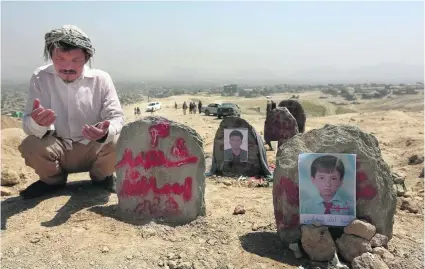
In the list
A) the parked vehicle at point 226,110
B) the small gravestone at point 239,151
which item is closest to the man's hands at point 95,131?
the small gravestone at point 239,151

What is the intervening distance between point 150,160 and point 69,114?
1.21 m

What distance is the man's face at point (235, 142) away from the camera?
7.70 m

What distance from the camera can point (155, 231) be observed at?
411 centimetres

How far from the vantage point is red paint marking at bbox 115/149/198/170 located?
14.5ft

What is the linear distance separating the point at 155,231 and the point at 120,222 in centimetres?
45

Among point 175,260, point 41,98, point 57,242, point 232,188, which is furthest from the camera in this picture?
point 232,188

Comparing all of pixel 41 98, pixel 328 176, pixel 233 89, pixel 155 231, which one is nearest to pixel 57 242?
pixel 155 231

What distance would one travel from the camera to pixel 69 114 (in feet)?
15.9

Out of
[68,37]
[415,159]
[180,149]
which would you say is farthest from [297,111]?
[68,37]

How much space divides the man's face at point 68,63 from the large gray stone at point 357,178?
8.26 feet

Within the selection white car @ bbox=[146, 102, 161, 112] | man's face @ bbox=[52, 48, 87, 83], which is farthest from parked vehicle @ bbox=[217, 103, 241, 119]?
man's face @ bbox=[52, 48, 87, 83]

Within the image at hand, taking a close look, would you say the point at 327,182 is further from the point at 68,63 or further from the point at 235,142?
the point at 235,142

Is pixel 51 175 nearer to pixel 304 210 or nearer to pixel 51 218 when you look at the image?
pixel 51 218

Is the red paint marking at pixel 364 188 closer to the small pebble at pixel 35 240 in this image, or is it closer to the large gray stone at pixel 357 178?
the large gray stone at pixel 357 178
